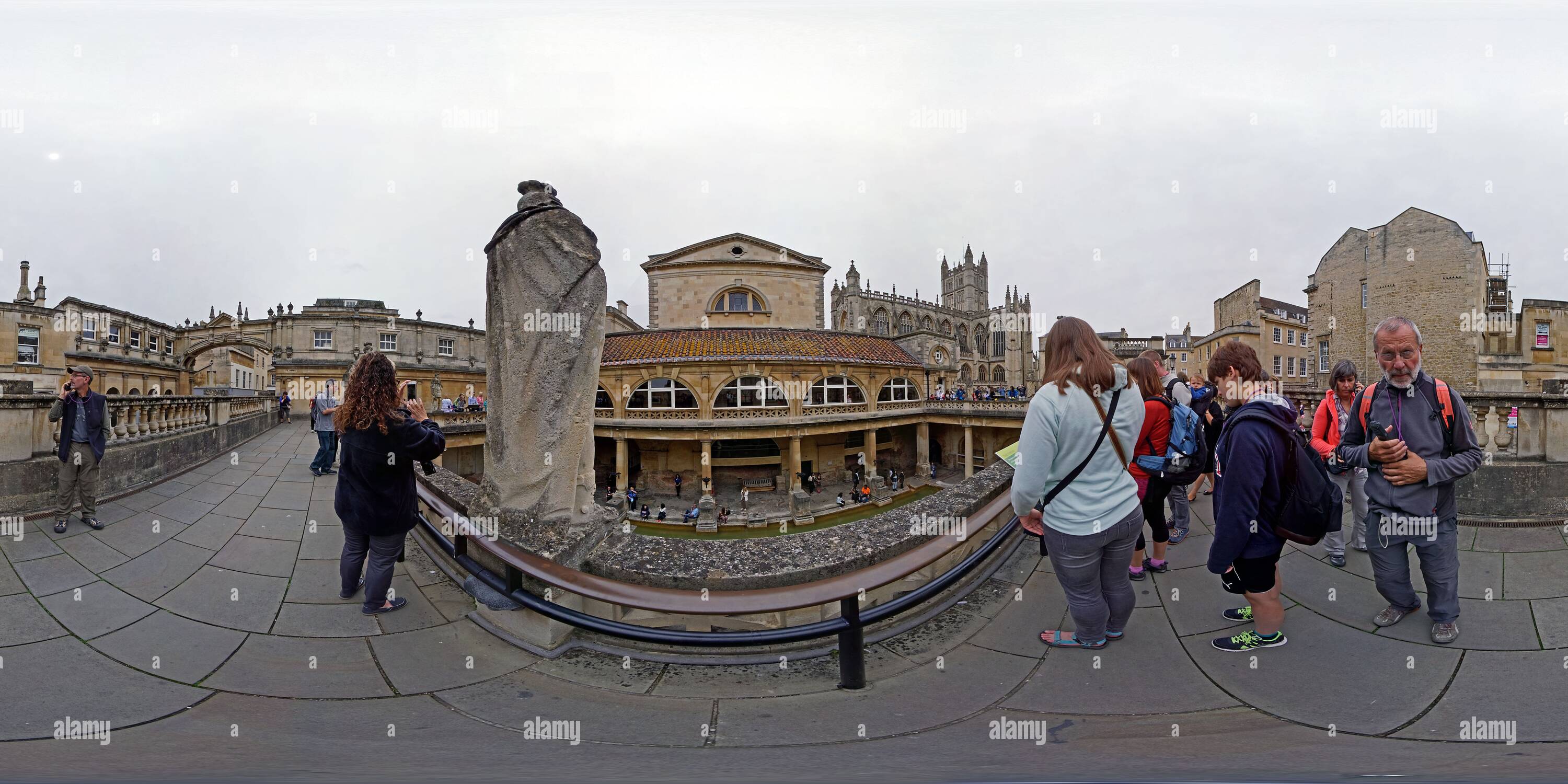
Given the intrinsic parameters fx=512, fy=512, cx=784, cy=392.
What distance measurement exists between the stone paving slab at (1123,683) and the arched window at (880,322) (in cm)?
5571

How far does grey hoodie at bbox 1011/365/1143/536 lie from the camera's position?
8.34 ft

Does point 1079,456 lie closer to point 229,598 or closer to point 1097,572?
point 1097,572

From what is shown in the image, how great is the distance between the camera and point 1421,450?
3248 mm

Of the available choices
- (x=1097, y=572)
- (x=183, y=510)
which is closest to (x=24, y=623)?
(x=183, y=510)

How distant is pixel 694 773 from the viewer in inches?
90.6

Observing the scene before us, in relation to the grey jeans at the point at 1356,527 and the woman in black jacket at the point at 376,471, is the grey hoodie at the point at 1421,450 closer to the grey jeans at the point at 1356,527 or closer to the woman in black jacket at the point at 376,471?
the grey jeans at the point at 1356,527

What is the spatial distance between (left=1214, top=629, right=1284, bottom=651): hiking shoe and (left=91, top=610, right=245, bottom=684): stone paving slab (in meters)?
5.63

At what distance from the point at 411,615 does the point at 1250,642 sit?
17.0ft

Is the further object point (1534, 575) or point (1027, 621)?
point (1534, 575)

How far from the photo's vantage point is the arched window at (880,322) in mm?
57844

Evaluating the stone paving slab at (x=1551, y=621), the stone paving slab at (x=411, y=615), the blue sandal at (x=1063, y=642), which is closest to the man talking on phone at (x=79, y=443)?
the stone paving slab at (x=411, y=615)

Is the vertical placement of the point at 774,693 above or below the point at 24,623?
below

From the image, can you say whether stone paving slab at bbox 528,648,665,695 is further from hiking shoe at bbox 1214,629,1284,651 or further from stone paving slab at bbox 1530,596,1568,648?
stone paving slab at bbox 1530,596,1568,648

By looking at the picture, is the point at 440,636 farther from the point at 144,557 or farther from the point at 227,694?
the point at 144,557
